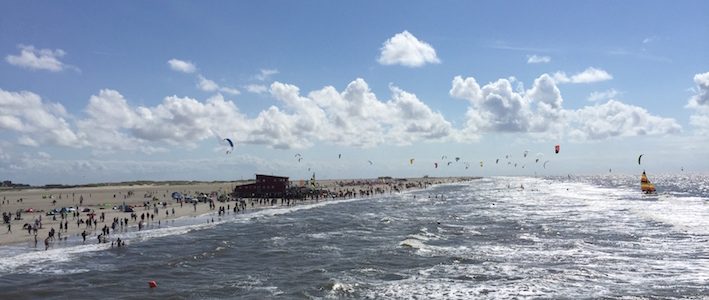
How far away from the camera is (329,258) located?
110ft

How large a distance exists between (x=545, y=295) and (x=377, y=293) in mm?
7506

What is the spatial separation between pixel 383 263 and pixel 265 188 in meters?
63.6

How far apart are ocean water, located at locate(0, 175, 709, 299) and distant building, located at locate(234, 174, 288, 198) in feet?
133

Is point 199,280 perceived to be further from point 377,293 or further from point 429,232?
point 429,232

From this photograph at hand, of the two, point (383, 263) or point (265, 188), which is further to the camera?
point (265, 188)

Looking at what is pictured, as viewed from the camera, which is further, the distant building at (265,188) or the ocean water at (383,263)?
the distant building at (265,188)

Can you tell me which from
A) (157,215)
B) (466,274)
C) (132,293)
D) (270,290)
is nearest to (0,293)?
(132,293)

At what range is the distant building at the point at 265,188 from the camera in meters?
92.5

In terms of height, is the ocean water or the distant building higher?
Answer: the distant building

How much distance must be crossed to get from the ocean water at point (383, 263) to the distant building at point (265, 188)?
40.5 meters

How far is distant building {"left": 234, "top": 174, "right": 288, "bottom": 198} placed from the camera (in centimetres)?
9250

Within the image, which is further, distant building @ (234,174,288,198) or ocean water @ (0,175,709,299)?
distant building @ (234,174,288,198)

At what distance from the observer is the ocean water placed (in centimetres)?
2498

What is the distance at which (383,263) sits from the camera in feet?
104
